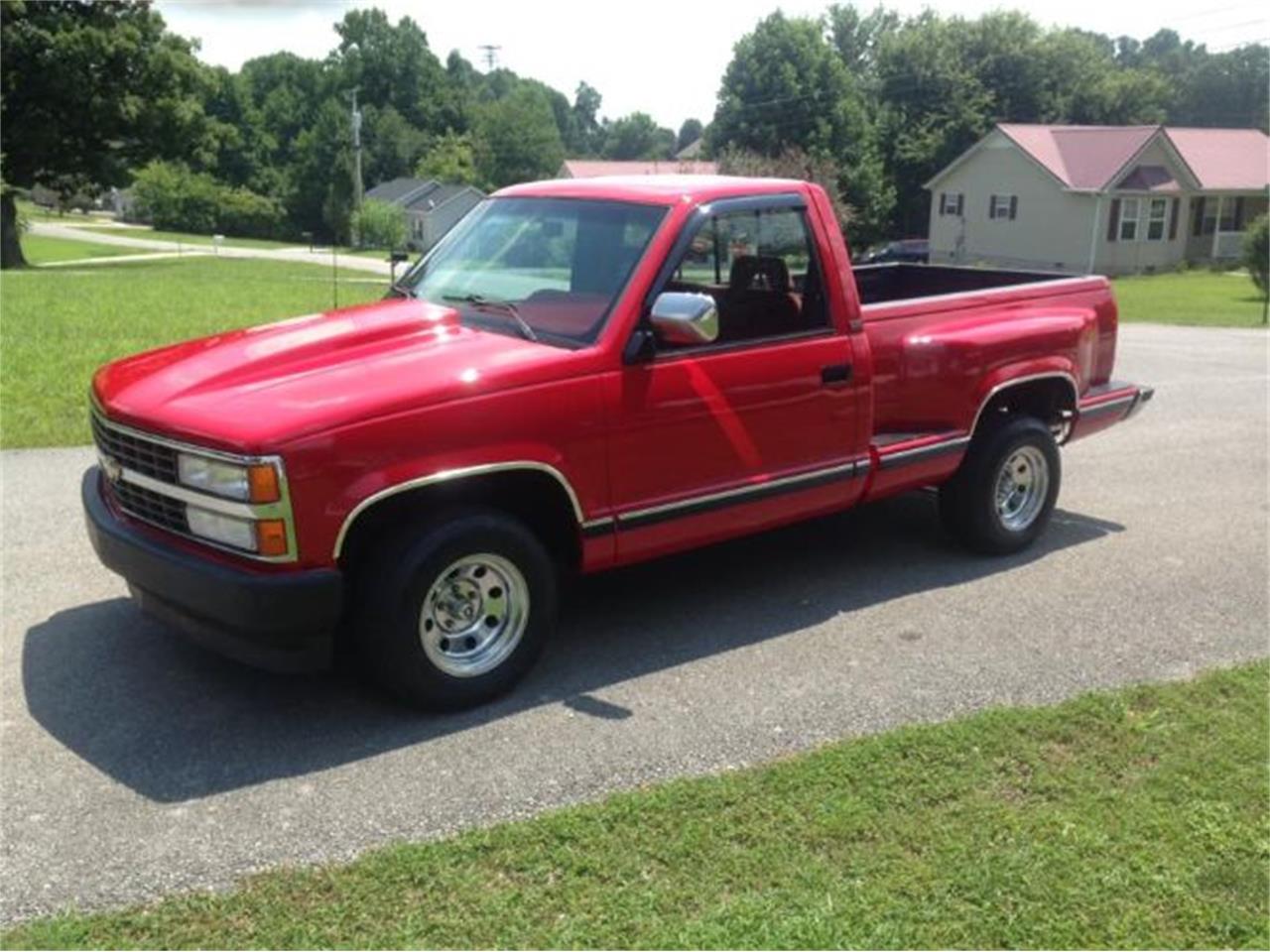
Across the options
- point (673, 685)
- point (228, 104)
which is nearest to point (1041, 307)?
point (673, 685)

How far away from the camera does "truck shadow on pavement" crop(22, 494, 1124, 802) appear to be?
4.21m

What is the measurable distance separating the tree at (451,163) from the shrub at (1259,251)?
69.5m

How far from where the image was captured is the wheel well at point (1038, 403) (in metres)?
6.54

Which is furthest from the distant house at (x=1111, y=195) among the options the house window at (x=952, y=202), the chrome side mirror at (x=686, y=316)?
the chrome side mirror at (x=686, y=316)

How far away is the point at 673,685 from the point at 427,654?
1025 mm

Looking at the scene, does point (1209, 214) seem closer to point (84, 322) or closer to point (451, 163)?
point (84, 322)

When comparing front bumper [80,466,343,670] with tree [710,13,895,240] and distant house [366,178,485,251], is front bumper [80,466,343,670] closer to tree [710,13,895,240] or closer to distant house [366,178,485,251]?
tree [710,13,895,240]

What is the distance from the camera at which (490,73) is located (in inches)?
5556

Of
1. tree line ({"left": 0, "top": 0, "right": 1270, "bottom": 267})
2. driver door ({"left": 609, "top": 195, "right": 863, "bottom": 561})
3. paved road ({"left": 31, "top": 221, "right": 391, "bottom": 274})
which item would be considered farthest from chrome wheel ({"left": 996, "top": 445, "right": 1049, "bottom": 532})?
paved road ({"left": 31, "top": 221, "right": 391, "bottom": 274})

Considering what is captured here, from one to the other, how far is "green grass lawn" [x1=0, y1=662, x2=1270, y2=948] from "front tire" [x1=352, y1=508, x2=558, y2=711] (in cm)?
90

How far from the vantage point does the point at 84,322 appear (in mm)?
15648

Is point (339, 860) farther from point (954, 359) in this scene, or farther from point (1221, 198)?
point (1221, 198)

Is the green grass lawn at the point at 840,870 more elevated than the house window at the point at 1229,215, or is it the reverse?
the house window at the point at 1229,215

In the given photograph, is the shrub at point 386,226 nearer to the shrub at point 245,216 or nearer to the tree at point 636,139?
the shrub at point 245,216
